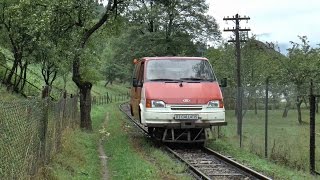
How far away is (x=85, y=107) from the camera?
1981cm

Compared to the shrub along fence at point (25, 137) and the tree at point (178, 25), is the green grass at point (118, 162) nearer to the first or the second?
the shrub along fence at point (25, 137)

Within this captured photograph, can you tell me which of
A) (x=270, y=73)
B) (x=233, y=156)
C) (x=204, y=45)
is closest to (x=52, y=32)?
(x=233, y=156)

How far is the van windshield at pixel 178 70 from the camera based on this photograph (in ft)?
47.9

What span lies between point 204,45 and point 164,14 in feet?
18.2

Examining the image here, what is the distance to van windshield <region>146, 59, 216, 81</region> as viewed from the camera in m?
14.6

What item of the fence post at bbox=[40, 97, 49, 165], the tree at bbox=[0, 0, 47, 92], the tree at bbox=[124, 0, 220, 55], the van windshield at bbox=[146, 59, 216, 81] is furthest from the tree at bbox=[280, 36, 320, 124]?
the fence post at bbox=[40, 97, 49, 165]

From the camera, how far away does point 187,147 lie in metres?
15.0

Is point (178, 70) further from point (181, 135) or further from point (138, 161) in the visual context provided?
point (138, 161)

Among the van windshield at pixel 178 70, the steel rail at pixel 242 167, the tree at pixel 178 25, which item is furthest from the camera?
the tree at pixel 178 25

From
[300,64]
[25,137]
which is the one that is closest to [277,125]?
[25,137]

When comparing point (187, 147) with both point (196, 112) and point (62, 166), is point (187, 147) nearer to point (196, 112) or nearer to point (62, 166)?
point (196, 112)

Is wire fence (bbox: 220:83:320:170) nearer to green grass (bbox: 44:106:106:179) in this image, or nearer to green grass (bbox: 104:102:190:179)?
green grass (bbox: 104:102:190:179)

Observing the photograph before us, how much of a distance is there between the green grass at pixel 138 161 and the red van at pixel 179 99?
0.83 metres

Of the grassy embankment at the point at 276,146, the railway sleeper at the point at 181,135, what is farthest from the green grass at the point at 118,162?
the grassy embankment at the point at 276,146
